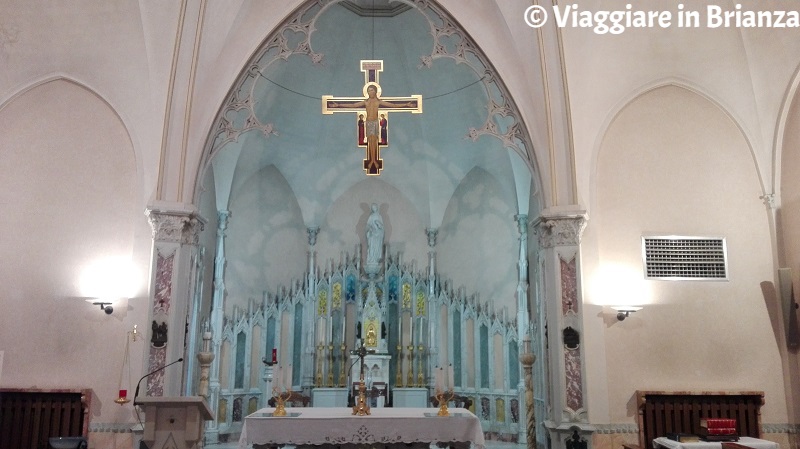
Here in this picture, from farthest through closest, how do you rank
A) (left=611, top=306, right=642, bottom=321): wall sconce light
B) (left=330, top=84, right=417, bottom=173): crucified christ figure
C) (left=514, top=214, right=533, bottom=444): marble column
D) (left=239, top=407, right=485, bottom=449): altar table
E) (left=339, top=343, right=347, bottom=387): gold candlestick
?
1. (left=339, top=343, right=347, bottom=387): gold candlestick
2. (left=514, top=214, right=533, bottom=444): marble column
3. (left=330, top=84, right=417, bottom=173): crucified christ figure
4. (left=611, top=306, right=642, bottom=321): wall sconce light
5. (left=239, top=407, right=485, bottom=449): altar table

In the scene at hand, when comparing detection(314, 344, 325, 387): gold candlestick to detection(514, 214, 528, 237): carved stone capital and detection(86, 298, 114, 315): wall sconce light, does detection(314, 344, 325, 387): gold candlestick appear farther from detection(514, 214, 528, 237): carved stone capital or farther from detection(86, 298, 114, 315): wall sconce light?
detection(86, 298, 114, 315): wall sconce light

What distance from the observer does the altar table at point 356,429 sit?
326 inches

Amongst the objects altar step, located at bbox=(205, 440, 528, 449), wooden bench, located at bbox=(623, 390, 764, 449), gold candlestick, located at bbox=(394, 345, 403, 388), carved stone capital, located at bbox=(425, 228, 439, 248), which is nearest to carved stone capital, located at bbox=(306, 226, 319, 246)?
carved stone capital, located at bbox=(425, 228, 439, 248)

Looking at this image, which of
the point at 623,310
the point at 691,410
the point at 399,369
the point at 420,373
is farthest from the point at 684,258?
the point at 399,369

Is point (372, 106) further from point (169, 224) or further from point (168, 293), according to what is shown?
point (168, 293)

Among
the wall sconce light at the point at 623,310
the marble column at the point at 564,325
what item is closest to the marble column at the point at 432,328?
the marble column at the point at 564,325

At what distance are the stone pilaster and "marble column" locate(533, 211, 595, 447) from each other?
566 centimetres

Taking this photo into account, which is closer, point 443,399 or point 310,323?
point 443,399

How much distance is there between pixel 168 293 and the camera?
990 cm

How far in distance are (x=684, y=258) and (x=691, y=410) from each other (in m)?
2.39

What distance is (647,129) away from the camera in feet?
36.1

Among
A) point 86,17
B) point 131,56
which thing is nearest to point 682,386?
point 131,56

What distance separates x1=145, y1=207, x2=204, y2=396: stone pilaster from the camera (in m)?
9.70

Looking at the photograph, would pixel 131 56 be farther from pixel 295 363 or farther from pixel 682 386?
pixel 682 386
